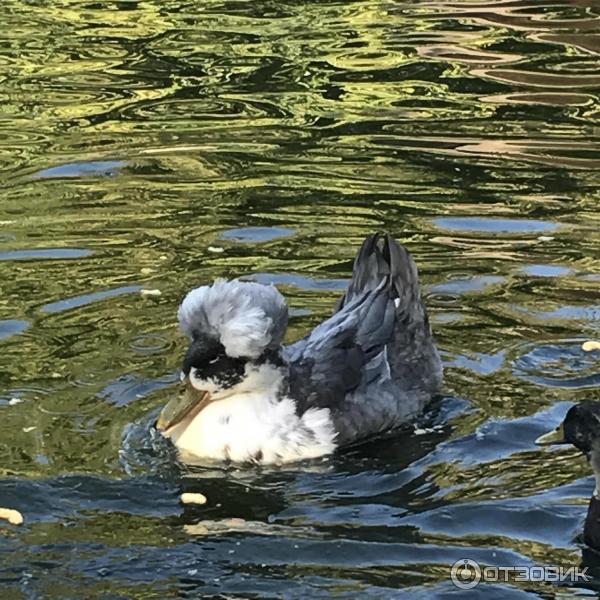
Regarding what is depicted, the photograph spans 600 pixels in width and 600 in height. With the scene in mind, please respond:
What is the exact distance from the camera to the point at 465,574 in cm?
693

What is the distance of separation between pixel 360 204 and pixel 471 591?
6048mm

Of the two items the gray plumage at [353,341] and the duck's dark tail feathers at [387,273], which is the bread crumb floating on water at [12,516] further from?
the duck's dark tail feathers at [387,273]

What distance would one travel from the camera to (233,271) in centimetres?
1097

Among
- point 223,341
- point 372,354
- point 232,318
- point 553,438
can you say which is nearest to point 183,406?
point 223,341

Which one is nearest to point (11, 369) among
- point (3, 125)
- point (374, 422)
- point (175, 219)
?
point (374, 422)

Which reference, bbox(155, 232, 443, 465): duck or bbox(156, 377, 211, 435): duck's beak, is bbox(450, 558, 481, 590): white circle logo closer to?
bbox(155, 232, 443, 465): duck

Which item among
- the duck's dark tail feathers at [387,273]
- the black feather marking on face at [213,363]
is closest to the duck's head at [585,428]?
the black feather marking on face at [213,363]

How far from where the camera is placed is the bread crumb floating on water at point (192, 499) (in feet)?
25.8

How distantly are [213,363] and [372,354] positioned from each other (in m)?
1.11

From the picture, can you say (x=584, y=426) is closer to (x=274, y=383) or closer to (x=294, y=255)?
(x=274, y=383)

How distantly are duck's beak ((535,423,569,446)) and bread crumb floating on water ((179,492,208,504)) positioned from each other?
1.67 metres

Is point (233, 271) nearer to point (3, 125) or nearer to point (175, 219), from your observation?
point (175, 219)

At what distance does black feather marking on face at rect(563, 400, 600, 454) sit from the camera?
24.8 ft

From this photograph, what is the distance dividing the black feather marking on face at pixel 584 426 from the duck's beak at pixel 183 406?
6.26 feet
